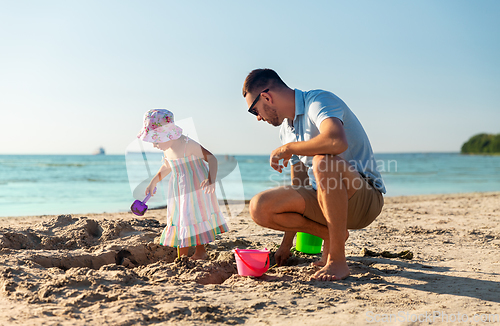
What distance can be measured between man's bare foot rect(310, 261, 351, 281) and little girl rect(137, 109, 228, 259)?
3.89ft

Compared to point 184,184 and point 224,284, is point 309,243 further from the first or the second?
point 184,184

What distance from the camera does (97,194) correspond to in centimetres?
1005

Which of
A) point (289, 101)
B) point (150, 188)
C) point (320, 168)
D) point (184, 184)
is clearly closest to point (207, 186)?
point (184, 184)

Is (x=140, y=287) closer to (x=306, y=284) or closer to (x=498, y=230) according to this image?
(x=306, y=284)

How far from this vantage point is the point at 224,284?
8.12 ft

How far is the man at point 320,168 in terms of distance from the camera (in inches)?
93.8

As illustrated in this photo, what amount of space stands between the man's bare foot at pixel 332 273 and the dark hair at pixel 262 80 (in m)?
1.27

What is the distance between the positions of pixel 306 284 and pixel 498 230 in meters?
3.12

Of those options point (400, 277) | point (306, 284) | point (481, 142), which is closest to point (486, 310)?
point (400, 277)

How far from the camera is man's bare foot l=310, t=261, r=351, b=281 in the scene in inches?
94.9

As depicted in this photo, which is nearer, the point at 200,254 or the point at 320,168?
the point at 320,168

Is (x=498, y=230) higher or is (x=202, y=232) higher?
(x=202, y=232)

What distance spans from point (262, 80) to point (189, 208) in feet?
4.57

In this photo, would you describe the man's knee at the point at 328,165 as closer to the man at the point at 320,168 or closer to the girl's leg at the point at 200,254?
the man at the point at 320,168
